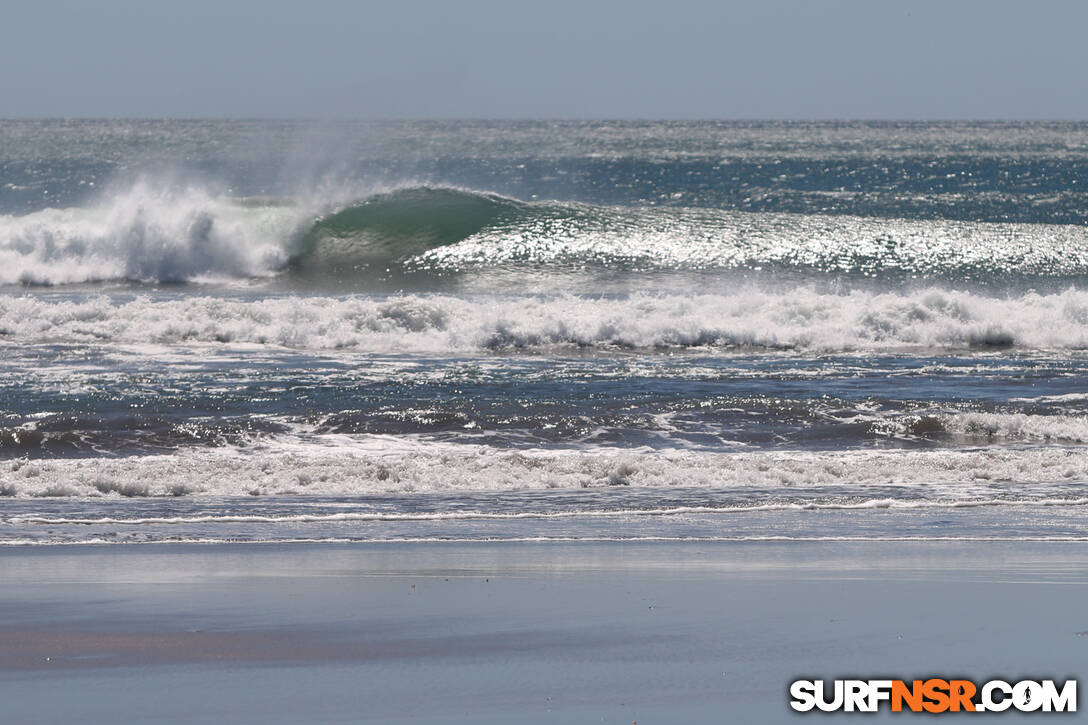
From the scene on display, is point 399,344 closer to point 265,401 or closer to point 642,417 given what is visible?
point 265,401

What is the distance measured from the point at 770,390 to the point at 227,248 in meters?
16.9

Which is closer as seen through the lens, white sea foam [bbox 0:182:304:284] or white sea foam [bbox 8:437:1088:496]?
white sea foam [bbox 8:437:1088:496]

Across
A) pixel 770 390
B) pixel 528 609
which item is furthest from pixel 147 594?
pixel 770 390

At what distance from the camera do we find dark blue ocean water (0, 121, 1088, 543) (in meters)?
9.04

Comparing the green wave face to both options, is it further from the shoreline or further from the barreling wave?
the shoreline

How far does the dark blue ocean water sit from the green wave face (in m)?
0.10

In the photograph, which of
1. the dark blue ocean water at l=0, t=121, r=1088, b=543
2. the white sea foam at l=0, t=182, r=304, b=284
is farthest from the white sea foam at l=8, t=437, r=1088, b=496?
the white sea foam at l=0, t=182, r=304, b=284

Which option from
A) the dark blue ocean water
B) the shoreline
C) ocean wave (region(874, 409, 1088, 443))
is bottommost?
ocean wave (region(874, 409, 1088, 443))

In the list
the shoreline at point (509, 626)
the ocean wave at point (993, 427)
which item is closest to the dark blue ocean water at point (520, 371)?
the ocean wave at point (993, 427)

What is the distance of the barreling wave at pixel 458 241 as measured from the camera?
91.5ft

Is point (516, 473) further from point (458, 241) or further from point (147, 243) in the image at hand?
point (458, 241)

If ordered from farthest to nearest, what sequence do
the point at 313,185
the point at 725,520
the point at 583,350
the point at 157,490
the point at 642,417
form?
the point at 313,185
the point at 583,350
the point at 642,417
the point at 157,490
the point at 725,520

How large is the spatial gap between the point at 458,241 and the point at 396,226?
6.34ft

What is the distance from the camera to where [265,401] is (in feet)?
42.5
